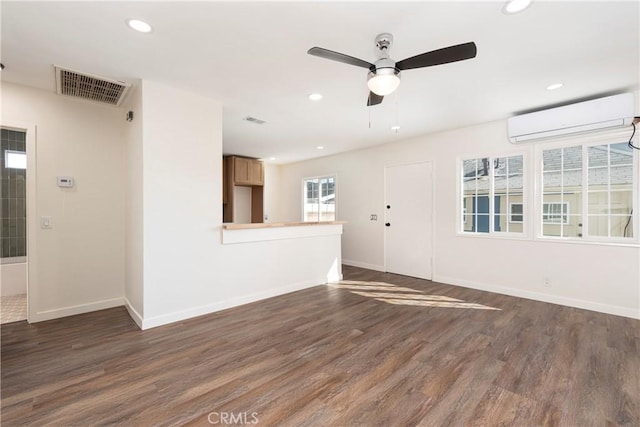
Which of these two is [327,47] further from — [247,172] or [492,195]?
[247,172]

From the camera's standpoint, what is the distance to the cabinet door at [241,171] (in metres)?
6.57

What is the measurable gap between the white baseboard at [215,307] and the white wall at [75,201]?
3.52ft

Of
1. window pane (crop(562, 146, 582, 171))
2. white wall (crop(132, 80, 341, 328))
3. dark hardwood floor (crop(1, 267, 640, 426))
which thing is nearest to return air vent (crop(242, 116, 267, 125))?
white wall (crop(132, 80, 341, 328))

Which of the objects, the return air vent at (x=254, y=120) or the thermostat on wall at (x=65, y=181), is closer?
the thermostat on wall at (x=65, y=181)

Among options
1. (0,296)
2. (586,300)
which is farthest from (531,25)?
(0,296)

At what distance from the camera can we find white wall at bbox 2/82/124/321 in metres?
3.16

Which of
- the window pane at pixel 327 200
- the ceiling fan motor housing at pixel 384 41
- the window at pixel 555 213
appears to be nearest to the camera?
the ceiling fan motor housing at pixel 384 41

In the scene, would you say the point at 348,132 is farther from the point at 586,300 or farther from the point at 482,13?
the point at 586,300

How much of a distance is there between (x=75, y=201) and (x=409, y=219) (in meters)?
4.99

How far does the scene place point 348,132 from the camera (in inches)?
192

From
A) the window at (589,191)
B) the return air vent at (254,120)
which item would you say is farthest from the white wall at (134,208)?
the window at (589,191)

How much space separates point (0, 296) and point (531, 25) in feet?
22.7

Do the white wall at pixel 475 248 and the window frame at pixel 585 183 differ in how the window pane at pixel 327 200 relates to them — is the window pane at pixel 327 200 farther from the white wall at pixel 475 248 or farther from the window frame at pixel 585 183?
the window frame at pixel 585 183

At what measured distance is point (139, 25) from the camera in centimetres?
205
